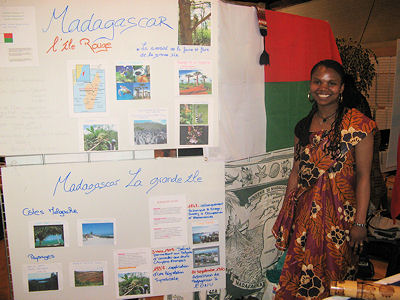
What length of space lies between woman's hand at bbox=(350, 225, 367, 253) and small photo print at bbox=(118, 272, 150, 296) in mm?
996

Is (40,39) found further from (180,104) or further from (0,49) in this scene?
(180,104)

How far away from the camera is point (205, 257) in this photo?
164 centimetres

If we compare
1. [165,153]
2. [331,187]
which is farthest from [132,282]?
[331,187]

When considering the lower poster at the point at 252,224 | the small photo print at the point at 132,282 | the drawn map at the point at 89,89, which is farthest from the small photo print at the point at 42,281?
the drawn map at the point at 89,89

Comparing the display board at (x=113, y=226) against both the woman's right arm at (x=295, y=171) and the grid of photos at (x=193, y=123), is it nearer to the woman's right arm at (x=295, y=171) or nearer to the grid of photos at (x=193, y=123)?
the grid of photos at (x=193, y=123)

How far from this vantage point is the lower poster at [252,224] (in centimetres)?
170

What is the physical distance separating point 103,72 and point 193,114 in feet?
1.48

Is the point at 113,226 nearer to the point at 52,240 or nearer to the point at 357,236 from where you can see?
the point at 52,240

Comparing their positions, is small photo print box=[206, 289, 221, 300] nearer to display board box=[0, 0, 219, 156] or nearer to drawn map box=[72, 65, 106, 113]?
display board box=[0, 0, 219, 156]

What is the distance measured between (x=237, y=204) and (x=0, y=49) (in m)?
1.33

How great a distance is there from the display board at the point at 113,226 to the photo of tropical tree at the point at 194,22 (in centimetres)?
57

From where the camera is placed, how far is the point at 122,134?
1.49m

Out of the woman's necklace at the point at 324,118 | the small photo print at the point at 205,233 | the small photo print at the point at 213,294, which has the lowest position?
the small photo print at the point at 213,294

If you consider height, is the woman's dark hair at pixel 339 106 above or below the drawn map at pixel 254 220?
above
